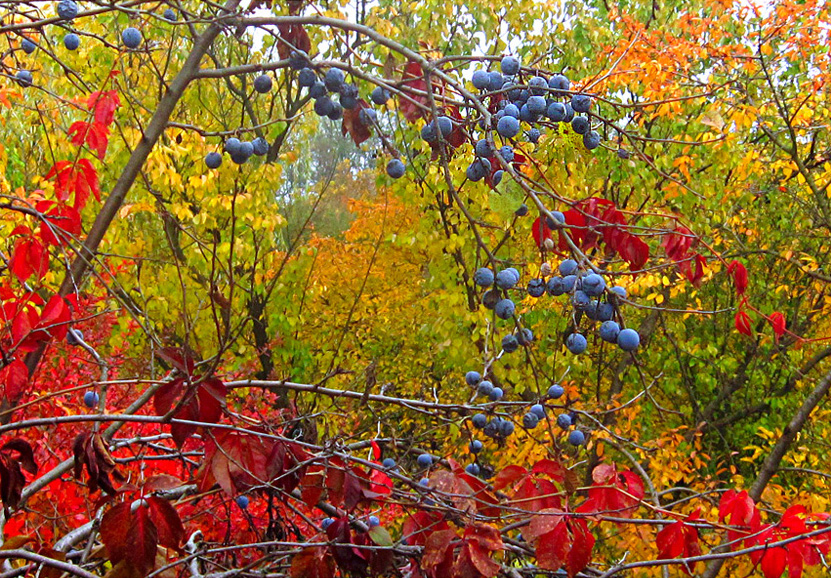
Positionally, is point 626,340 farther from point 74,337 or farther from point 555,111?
point 74,337

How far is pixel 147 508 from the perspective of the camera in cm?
156

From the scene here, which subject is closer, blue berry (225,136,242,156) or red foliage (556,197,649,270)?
red foliage (556,197,649,270)

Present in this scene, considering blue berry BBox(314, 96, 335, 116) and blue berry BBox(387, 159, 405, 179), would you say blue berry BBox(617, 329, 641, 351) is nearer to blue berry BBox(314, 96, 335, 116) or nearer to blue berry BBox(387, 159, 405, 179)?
blue berry BBox(387, 159, 405, 179)

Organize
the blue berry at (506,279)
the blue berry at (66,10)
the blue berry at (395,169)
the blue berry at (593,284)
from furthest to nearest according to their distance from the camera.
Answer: the blue berry at (66,10) → the blue berry at (395,169) → the blue berry at (506,279) → the blue berry at (593,284)

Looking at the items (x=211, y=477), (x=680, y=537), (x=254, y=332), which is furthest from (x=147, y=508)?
(x=254, y=332)

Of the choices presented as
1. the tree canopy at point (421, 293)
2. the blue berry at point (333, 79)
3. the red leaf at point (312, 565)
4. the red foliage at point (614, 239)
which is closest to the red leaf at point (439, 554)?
the tree canopy at point (421, 293)

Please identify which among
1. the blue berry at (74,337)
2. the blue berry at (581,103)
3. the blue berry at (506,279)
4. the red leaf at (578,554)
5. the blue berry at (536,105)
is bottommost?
the red leaf at (578,554)

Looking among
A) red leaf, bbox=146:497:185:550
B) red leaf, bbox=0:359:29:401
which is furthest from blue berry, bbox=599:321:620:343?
red leaf, bbox=0:359:29:401

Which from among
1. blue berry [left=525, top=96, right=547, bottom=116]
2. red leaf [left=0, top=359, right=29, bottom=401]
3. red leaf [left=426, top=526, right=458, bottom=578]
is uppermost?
blue berry [left=525, top=96, right=547, bottom=116]

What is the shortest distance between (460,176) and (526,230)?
3.94 feet

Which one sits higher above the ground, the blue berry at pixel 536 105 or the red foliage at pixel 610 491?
the blue berry at pixel 536 105

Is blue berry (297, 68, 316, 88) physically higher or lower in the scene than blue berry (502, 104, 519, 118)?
higher

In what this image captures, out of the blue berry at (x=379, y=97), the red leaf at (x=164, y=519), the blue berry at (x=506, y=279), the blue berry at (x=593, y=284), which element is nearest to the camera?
the blue berry at (x=593, y=284)

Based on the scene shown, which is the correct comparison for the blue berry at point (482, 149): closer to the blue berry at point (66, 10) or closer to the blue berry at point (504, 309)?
the blue berry at point (504, 309)
